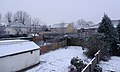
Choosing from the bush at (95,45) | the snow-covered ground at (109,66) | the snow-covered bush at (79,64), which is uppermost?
the bush at (95,45)

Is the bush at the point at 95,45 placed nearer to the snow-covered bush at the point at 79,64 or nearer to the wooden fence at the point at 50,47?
the wooden fence at the point at 50,47

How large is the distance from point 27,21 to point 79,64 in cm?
8319

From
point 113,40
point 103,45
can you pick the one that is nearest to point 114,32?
point 113,40

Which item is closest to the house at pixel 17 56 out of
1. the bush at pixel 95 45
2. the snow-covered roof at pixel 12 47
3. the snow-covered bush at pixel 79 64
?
the snow-covered roof at pixel 12 47

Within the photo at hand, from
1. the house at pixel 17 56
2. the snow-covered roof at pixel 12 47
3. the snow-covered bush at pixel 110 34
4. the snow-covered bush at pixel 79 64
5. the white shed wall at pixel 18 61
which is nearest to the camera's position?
the white shed wall at pixel 18 61

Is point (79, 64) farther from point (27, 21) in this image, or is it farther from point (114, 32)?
point (27, 21)

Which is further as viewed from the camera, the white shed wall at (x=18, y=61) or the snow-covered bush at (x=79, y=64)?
the snow-covered bush at (x=79, y=64)

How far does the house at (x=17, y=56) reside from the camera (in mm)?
13973

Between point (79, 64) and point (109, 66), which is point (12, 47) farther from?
point (109, 66)

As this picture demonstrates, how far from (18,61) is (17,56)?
0.48 metres

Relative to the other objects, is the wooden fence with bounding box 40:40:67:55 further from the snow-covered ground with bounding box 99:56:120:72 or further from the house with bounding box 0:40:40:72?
the snow-covered ground with bounding box 99:56:120:72

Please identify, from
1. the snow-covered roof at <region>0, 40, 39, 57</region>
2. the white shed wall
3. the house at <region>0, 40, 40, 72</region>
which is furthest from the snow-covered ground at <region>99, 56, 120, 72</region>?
the snow-covered roof at <region>0, 40, 39, 57</region>

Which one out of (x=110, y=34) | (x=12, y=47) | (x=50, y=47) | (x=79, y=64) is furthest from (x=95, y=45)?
(x=12, y=47)

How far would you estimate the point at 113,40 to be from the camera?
25.5 m
